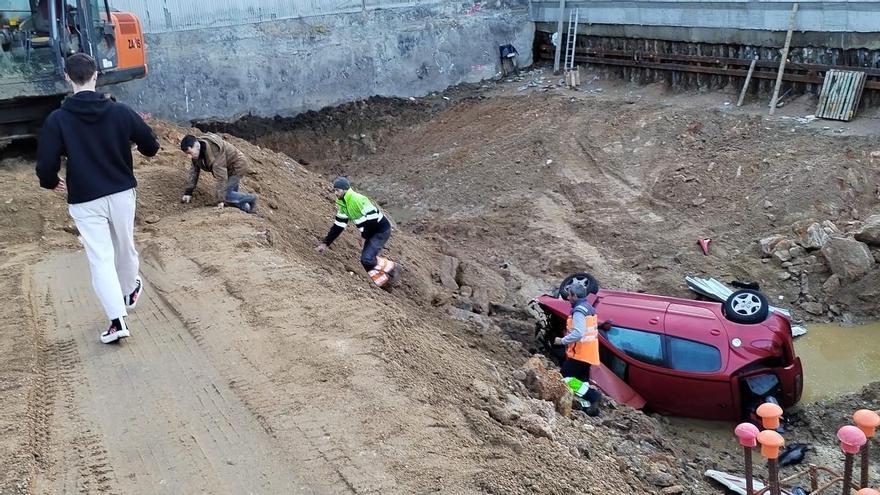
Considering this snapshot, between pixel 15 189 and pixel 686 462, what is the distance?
29.7 feet

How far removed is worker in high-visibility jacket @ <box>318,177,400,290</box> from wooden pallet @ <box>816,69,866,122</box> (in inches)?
403

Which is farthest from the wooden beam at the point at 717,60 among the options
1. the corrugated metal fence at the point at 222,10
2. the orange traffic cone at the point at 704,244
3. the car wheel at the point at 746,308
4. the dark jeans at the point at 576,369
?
the dark jeans at the point at 576,369

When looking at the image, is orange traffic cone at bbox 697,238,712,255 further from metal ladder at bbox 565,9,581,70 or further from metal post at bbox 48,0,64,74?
metal post at bbox 48,0,64,74

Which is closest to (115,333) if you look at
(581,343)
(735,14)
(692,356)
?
(581,343)

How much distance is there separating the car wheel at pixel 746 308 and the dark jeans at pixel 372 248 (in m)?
4.23

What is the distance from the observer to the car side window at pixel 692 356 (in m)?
8.71

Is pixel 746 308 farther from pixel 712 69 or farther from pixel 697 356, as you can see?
pixel 712 69

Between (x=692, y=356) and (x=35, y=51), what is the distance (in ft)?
32.9

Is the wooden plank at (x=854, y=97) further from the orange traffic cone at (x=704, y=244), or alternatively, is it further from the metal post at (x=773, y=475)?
the metal post at (x=773, y=475)

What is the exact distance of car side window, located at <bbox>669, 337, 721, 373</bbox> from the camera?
871 cm

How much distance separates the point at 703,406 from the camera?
8977 mm

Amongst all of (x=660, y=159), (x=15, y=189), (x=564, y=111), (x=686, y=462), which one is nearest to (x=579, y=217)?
(x=660, y=159)

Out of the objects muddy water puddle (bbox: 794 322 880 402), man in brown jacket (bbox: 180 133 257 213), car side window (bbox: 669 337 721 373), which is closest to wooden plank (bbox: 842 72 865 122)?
muddy water puddle (bbox: 794 322 880 402)

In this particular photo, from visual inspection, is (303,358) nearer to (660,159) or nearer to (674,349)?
(674,349)
